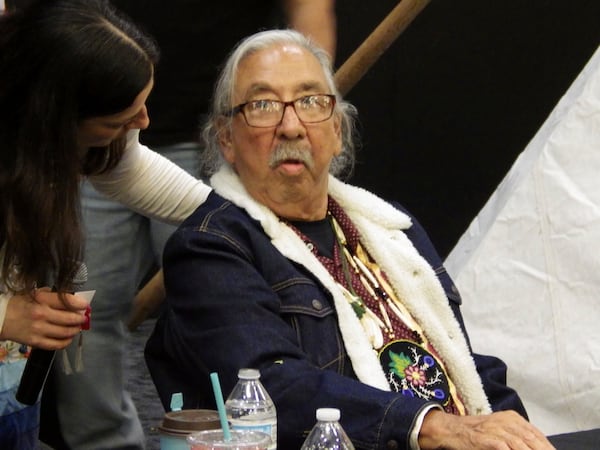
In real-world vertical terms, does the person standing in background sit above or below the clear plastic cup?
below

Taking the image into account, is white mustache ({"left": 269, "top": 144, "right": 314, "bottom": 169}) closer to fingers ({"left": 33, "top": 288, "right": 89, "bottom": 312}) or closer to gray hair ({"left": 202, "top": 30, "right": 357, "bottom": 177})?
gray hair ({"left": 202, "top": 30, "right": 357, "bottom": 177})

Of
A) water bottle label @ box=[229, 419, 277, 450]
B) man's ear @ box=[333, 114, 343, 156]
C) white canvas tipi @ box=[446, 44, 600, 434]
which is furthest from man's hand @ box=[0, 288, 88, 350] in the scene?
white canvas tipi @ box=[446, 44, 600, 434]

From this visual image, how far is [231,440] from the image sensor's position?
195cm

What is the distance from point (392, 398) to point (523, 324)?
3.80 ft

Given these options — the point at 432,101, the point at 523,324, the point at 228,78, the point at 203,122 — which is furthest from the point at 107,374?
the point at 432,101

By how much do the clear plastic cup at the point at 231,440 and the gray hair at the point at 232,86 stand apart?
3.39ft

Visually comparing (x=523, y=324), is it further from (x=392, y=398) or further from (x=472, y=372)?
(x=392, y=398)

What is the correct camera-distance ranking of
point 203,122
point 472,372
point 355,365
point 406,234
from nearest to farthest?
1. point 355,365
2. point 472,372
3. point 406,234
4. point 203,122

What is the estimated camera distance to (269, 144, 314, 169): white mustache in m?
2.80

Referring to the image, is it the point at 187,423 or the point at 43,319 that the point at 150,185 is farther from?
the point at 187,423

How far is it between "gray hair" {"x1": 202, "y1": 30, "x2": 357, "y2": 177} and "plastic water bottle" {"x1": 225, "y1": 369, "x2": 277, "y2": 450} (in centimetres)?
80

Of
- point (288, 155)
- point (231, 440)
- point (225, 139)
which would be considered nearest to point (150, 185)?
point (225, 139)

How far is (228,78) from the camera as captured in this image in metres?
2.88

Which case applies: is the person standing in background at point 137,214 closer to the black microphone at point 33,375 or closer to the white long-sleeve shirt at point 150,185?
the white long-sleeve shirt at point 150,185
